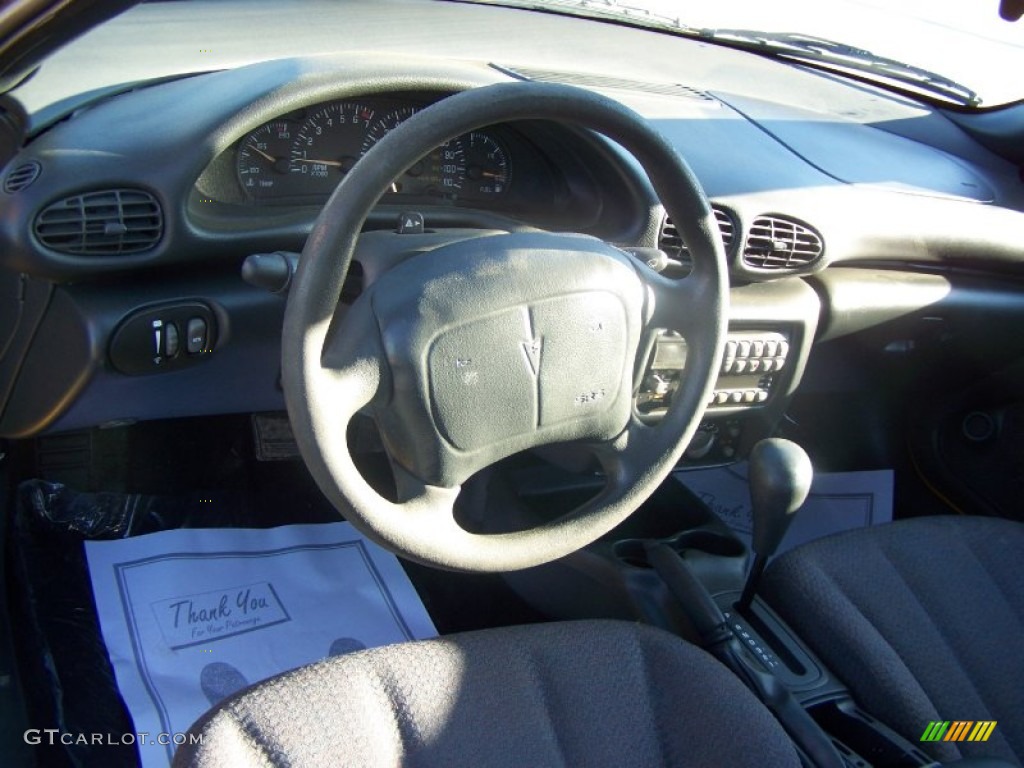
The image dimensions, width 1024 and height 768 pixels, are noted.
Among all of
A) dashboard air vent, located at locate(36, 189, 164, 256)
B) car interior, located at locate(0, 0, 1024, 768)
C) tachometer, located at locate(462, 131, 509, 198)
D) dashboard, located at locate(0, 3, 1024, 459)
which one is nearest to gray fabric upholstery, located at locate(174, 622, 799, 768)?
car interior, located at locate(0, 0, 1024, 768)

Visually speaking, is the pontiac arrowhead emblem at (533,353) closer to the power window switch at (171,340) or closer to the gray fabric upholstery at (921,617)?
the power window switch at (171,340)

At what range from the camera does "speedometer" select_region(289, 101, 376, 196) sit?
1389 millimetres

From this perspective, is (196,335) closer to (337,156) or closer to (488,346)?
(337,156)

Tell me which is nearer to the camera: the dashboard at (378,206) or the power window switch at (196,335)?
the dashboard at (378,206)

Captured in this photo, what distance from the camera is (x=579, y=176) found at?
1.56 metres

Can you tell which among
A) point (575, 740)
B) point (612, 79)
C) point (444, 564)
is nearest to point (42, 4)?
point (444, 564)

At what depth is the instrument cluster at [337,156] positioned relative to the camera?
1368mm

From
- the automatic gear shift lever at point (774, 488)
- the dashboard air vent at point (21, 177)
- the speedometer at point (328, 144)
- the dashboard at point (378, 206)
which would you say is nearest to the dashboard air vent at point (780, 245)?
the dashboard at point (378, 206)

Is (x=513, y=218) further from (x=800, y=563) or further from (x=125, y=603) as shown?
(x=125, y=603)

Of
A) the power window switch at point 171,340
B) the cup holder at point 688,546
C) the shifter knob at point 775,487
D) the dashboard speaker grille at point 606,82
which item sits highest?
the dashboard speaker grille at point 606,82

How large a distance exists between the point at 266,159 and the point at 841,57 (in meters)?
1.40

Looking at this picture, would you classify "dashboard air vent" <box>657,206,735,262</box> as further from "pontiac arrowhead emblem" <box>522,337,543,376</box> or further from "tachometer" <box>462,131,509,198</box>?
"pontiac arrowhead emblem" <box>522,337,543,376</box>

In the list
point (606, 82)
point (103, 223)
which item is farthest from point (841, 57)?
point (103, 223)

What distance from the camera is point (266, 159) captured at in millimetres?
1371
